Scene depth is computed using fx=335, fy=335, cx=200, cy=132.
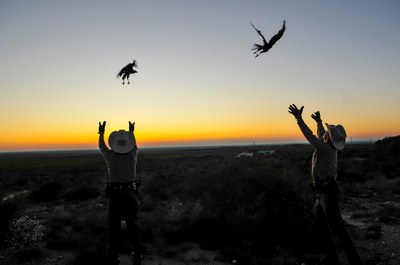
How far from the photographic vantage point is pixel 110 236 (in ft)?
17.7

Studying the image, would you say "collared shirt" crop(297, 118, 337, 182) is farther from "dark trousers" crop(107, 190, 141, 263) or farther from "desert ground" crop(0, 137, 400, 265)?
"dark trousers" crop(107, 190, 141, 263)

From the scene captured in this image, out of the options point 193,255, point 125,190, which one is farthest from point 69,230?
point 125,190

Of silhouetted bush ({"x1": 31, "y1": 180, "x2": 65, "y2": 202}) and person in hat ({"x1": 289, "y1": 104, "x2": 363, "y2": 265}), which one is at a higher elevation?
person in hat ({"x1": 289, "y1": 104, "x2": 363, "y2": 265})

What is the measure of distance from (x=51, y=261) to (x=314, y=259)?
17.4ft

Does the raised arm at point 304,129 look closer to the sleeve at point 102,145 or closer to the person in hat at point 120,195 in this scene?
the person in hat at point 120,195

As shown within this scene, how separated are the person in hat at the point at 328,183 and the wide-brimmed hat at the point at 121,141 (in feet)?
8.66

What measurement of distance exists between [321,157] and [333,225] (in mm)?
1031

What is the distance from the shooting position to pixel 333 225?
5.01 meters

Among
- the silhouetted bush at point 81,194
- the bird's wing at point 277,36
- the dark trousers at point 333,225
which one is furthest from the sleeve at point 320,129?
the silhouetted bush at point 81,194

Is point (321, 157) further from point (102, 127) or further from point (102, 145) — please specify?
point (102, 127)

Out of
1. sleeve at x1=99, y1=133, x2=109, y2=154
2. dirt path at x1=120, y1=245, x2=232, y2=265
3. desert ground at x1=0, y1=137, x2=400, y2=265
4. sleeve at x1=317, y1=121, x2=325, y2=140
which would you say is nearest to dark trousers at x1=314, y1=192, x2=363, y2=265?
sleeve at x1=317, y1=121, x2=325, y2=140

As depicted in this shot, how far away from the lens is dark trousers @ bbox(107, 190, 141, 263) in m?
5.39

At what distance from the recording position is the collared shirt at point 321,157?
5071 millimetres

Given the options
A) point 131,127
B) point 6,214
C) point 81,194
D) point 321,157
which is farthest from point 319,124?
point 81,194
